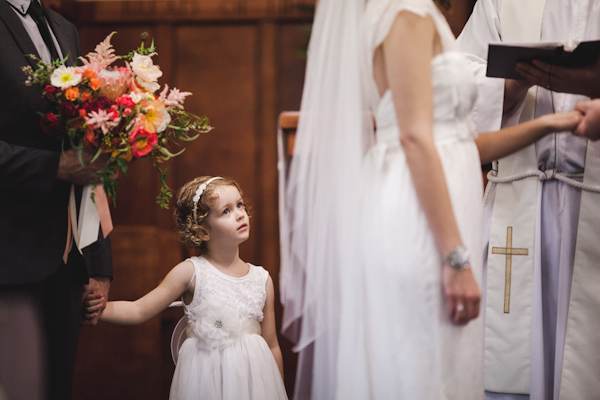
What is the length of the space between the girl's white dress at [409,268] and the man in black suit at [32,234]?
906mm

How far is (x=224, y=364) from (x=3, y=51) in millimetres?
1296

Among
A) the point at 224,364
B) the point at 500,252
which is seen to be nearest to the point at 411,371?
the point at 224,364

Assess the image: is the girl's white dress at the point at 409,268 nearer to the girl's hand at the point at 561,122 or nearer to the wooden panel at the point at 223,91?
the girl's hand at the point at 561,122

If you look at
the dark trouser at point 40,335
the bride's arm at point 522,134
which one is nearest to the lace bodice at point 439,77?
the bride's arm at point 522,134

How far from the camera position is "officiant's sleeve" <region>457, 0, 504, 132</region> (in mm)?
2211

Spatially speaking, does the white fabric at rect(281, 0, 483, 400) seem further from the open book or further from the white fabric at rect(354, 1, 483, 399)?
the open book

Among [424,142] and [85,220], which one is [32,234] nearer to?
[85,220]

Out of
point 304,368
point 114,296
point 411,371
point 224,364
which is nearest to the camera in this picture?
point 411,371

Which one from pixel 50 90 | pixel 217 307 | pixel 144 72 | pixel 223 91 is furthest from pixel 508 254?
pixel 223 91

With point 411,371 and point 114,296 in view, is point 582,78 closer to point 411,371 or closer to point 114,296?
point 411,371

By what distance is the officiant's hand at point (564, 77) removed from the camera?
189 centimetres

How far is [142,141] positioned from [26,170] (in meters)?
0.36

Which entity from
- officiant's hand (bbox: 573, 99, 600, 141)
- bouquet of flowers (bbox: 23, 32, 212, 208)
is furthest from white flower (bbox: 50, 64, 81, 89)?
officiant's hand (bbox: 573, 99, 600, 141)

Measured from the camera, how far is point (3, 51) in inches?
69.6
